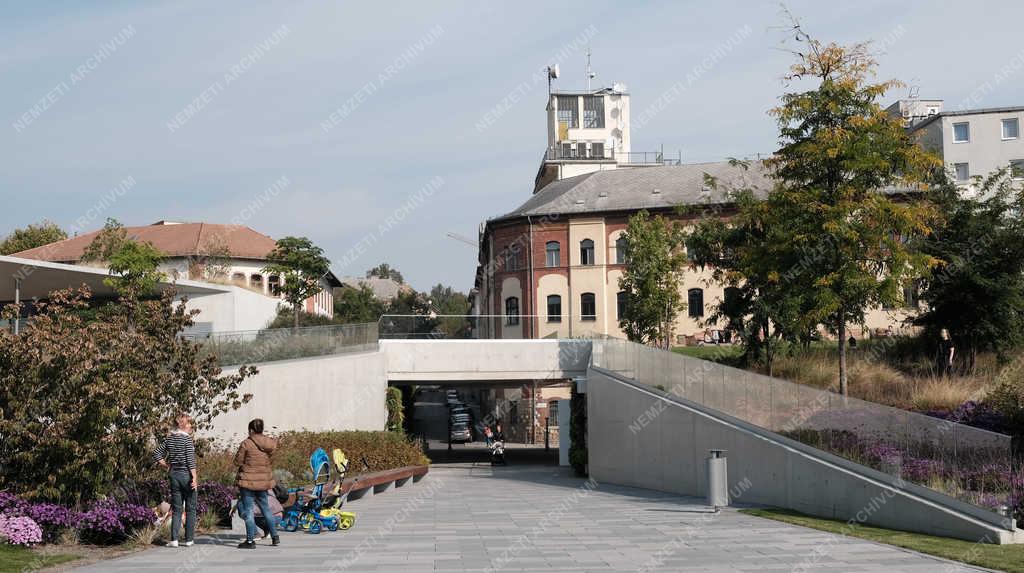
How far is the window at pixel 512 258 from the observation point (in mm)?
61244

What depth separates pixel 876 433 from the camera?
16.2 m

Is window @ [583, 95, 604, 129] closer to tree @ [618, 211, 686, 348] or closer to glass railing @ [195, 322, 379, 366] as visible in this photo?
tree @ [618, 211, 686, 348]

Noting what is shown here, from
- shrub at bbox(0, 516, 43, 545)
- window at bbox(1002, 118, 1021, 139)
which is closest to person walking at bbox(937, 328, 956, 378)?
shrub at bbox(0, 516, 43, 545)

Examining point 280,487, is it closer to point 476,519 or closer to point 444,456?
point 476,519

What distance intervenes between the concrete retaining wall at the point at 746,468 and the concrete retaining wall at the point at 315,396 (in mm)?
8303

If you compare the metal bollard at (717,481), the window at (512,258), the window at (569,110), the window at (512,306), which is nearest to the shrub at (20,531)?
the metal bollard at (717,481)

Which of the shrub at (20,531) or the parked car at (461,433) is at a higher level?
the shrub at (20,531)

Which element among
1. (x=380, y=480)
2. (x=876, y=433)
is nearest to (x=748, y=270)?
(x=876, y=433)

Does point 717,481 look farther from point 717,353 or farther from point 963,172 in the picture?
point 963,172

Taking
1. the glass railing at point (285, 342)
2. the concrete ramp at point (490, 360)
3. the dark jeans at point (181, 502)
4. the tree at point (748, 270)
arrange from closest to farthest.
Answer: the dark jeans at point (181, 502)
the tree at point (748, 270)
the glass railing at point (285, 342)
the concrete ramp at point (490, 360)

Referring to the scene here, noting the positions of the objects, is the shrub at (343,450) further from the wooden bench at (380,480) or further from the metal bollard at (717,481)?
the metal bollard at (717,481)

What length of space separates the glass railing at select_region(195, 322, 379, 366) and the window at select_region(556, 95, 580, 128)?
187ft

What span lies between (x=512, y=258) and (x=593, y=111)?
32941mm

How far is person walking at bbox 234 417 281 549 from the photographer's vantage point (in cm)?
1273
